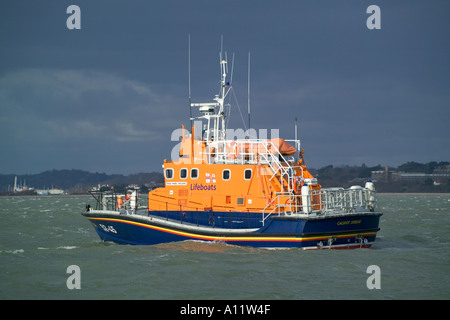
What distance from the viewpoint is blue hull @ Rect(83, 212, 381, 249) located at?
15672 millimetres

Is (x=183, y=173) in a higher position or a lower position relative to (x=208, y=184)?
higher

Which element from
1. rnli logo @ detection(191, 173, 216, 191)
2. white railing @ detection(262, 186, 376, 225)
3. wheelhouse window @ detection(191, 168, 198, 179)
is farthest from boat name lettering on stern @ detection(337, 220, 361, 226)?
wheelhouse window @ detection(191, 168, 198, 179)

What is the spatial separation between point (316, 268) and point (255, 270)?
64.9 inches

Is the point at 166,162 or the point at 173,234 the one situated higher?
the point at 166,162

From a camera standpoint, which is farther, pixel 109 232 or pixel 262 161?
pixel 109 232

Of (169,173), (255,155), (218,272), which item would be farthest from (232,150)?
(218,272)

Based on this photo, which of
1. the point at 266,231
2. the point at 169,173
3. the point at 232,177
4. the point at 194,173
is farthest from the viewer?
the point at 169,173

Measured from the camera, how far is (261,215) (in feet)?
54.5

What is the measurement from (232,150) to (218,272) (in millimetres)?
5024

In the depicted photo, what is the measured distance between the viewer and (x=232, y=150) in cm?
1733

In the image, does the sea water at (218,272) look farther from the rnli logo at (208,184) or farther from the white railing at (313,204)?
the rnli logo at (208,184)

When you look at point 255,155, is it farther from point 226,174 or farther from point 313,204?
point 313,204
